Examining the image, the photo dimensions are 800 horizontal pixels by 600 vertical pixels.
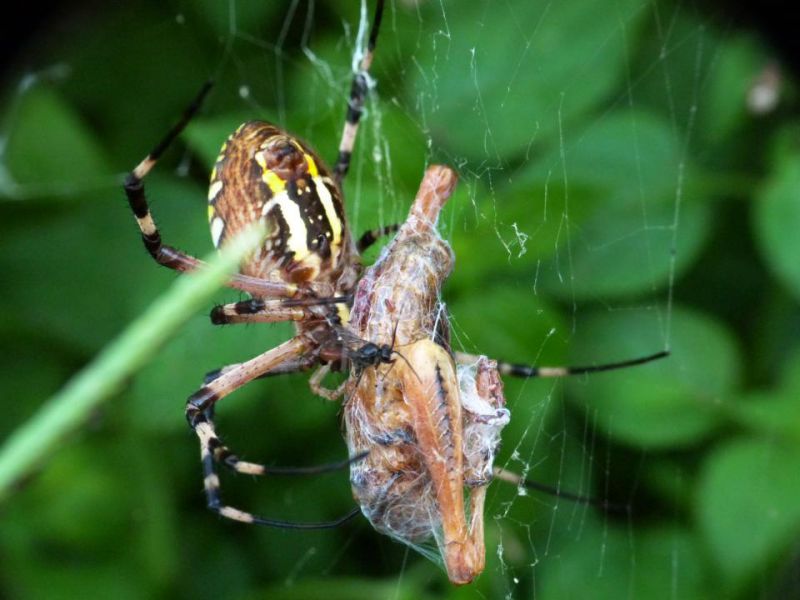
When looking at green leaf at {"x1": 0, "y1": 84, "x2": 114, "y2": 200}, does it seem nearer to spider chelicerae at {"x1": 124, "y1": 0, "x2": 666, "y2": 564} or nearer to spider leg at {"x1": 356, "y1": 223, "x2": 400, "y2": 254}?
spider chelicerae at {"x1": 124, "y1": 0, "x2": 666, "y2": 564}

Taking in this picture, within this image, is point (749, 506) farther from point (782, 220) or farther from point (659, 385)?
point (782, 220)

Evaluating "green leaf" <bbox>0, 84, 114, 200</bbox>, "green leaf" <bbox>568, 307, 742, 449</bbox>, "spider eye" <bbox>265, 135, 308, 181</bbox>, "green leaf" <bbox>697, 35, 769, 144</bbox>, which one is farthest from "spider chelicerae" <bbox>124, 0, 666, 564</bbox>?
"green leaf" <bbox>697, 35, 769, 144</bbox>

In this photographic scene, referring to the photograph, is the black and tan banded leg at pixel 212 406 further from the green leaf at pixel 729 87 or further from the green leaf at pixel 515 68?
the green leaf at pixel 729 87

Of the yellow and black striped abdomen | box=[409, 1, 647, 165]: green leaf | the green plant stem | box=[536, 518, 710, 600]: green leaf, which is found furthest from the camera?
box=[409, 1, 647, 165]: green leaf

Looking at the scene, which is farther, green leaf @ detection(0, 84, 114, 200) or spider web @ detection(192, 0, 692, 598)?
green leaf @ detection(0, 84, 114, 200)

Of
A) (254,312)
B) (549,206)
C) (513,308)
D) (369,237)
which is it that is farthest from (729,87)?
(254,312)

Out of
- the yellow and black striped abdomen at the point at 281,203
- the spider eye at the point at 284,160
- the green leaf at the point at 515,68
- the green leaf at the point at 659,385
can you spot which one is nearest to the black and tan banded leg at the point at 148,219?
the yellow and black striped abdomen at the point at 281,203

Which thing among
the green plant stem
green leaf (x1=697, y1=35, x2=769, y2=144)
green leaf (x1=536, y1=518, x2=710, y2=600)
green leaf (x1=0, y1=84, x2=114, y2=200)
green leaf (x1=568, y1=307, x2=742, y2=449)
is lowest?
green leaf (x1=536, y1=518, x2=710, y2=600)
